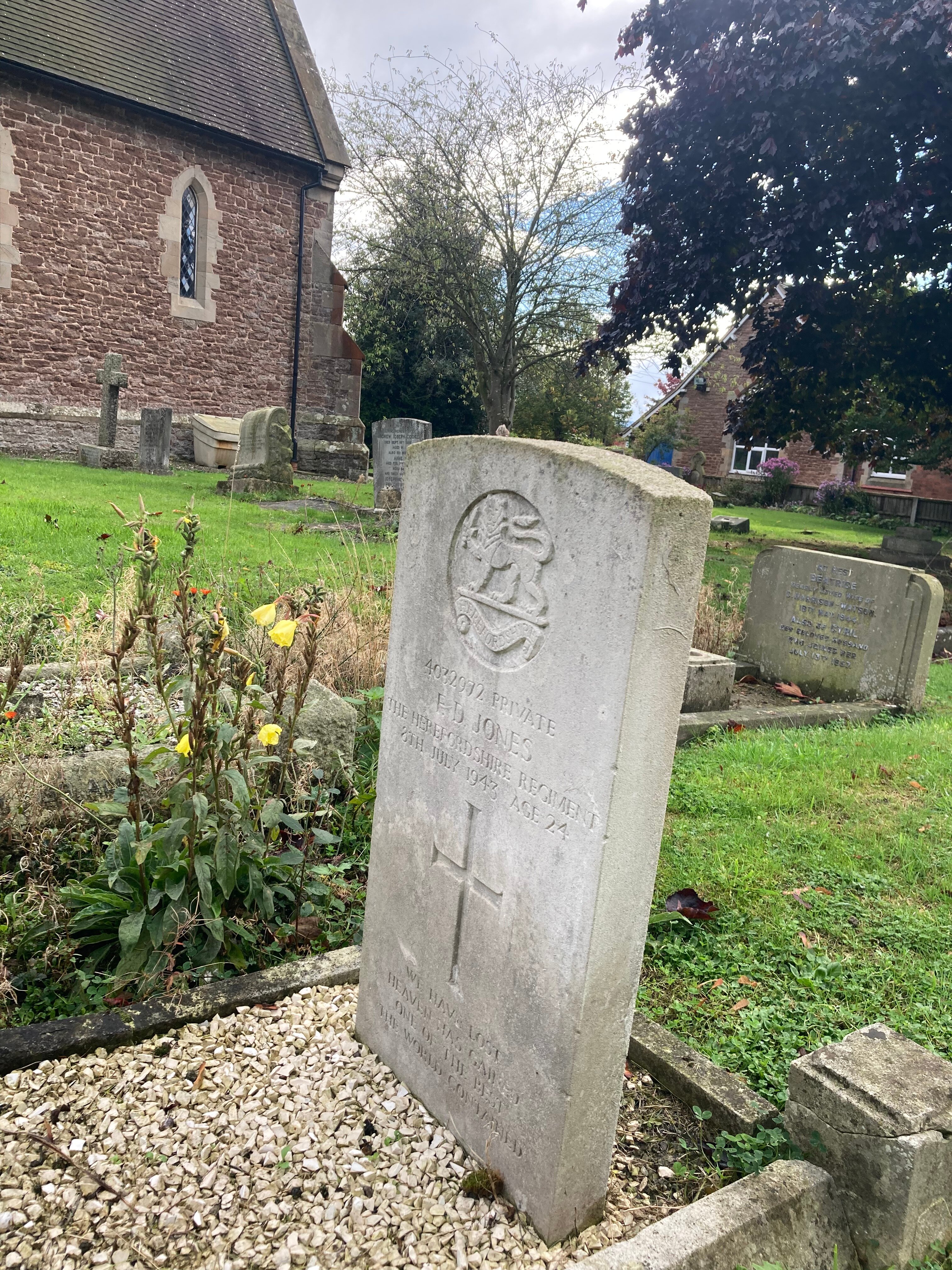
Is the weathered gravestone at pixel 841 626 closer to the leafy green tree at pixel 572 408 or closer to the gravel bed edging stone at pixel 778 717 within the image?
the gravel bed edging stone at pixel 778 717

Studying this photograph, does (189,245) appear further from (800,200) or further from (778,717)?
(778,717)

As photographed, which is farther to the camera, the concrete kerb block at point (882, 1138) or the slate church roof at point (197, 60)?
the slate church roof at point (197, 60)

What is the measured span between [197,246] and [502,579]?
17.8 metres

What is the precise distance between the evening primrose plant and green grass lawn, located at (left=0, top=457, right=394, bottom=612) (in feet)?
7.53

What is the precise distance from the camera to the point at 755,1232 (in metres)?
1.97

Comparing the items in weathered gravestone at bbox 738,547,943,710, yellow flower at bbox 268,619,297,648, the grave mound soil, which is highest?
yellow flower at bbox 268,619,297,648

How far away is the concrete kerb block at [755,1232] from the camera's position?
186 cm

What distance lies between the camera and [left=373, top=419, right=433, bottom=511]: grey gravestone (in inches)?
502

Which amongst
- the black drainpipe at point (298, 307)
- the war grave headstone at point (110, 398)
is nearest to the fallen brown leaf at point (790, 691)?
the war grave headstone at point (110, 398)

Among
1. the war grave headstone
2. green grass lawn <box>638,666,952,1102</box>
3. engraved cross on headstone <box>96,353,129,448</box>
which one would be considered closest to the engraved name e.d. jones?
green grass lawn <box>638,666,952,1102</box>

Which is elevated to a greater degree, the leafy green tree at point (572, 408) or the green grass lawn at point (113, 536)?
the leafy green tree at point (572, 408)

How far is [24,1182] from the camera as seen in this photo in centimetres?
213

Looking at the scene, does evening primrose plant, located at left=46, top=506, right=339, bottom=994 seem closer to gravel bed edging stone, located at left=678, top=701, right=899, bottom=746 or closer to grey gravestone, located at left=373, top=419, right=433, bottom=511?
gravel bed edging stone, located at left=678, top=701, right=899, bottom=746

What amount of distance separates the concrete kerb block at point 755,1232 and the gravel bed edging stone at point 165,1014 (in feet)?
4.02
